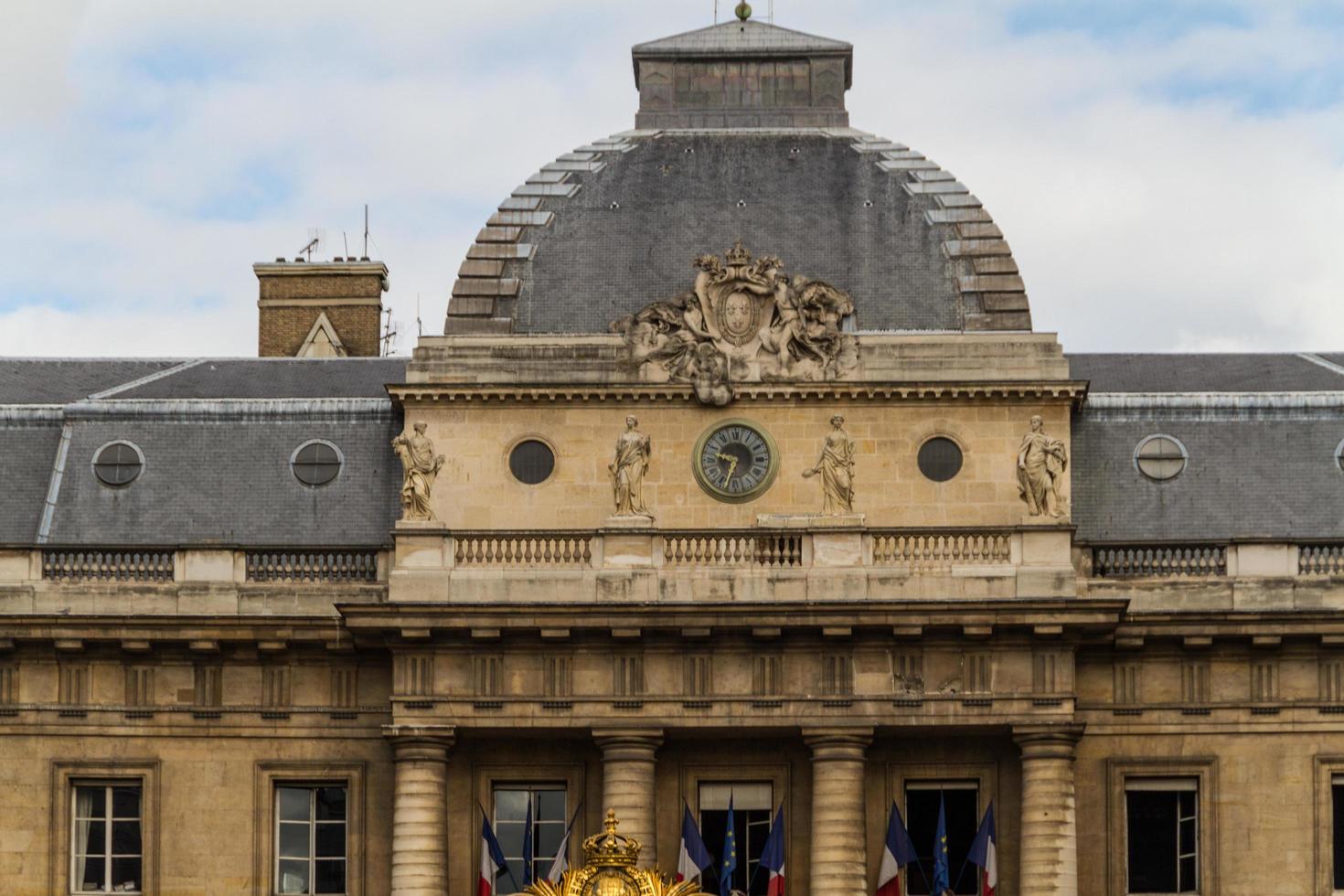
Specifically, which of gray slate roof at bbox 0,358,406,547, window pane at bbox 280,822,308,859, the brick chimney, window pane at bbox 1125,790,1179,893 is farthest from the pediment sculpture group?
the brick chimney

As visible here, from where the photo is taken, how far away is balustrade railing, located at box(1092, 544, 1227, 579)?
67875 millimetres

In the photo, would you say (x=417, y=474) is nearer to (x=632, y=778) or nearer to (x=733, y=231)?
(x=632, y=778)

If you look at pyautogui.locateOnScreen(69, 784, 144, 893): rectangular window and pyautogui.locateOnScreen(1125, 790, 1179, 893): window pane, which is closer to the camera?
pyautogui.locateOnScreen(1125, 790, 1179, 893): window pane

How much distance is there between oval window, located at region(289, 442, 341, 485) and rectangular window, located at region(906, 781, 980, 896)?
11622 mm

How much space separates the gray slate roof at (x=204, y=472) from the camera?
70.2m

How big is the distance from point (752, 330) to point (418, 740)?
8991mm

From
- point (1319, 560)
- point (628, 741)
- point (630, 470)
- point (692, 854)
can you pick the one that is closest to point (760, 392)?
point (630, 470)

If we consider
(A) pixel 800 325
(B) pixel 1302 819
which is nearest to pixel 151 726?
(A) pixel 800 325

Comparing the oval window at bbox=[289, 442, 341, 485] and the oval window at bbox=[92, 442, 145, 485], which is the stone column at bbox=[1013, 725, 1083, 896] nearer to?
the oval window at bbox=[289, 442, 341, 485]

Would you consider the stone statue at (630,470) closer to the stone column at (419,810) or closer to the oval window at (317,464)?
the stone column at (419,810)

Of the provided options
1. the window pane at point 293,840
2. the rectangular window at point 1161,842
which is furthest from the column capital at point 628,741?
the rectangular window at point 1161,842

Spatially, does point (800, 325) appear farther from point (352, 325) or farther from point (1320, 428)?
point (352, 325)

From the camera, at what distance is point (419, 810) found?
6644cm

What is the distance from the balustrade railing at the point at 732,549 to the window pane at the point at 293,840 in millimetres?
7738
